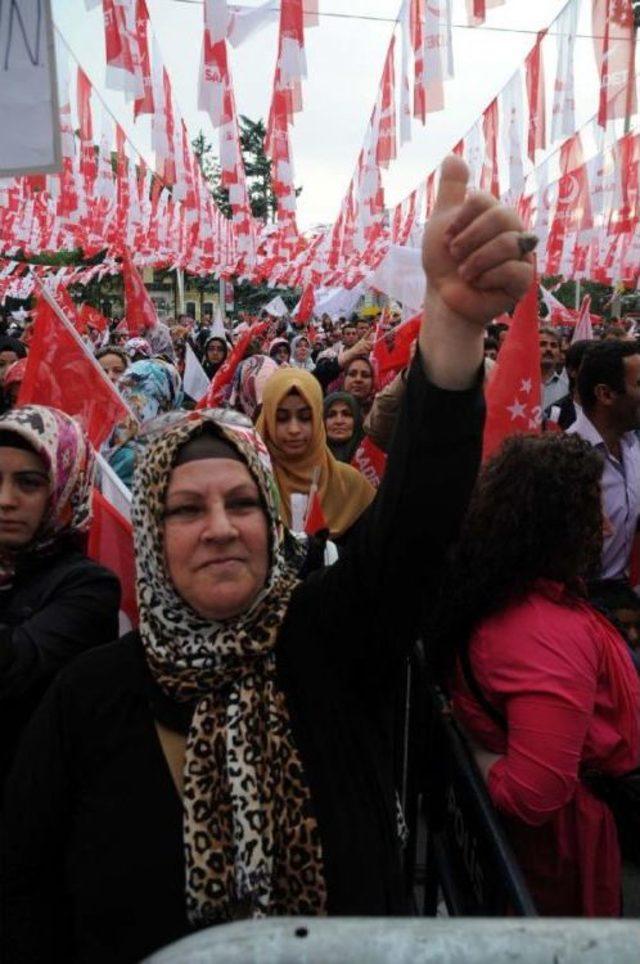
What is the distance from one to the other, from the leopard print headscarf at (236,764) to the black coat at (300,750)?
0.03m

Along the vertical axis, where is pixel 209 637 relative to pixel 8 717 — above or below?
above

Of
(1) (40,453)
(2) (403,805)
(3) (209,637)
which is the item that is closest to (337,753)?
(3) (209,637)

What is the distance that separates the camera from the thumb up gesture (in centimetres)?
105

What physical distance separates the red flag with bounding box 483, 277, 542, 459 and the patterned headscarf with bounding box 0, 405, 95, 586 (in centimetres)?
166

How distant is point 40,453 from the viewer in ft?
7.05

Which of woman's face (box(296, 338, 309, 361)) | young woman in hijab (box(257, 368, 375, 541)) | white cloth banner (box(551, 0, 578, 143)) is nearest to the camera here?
young woman in hijab (box(257, 368, 375, 541))

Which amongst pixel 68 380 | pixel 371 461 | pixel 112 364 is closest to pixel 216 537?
pixel 68 380

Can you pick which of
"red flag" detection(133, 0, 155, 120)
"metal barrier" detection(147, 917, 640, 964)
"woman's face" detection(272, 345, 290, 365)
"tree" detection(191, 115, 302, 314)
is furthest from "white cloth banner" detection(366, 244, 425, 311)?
"tree" detection(191, 115, 302, 314)

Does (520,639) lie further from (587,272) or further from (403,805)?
(587,272)

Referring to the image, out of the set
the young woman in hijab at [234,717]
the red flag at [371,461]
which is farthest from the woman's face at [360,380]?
the young woman in hijab at [234,717]

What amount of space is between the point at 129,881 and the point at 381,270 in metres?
4.51

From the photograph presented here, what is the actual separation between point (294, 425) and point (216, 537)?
238 cm

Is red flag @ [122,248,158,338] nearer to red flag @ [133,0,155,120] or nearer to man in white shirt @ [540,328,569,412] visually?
red flag @ [133,0,155,120]

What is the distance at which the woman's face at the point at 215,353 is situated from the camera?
11188mm
